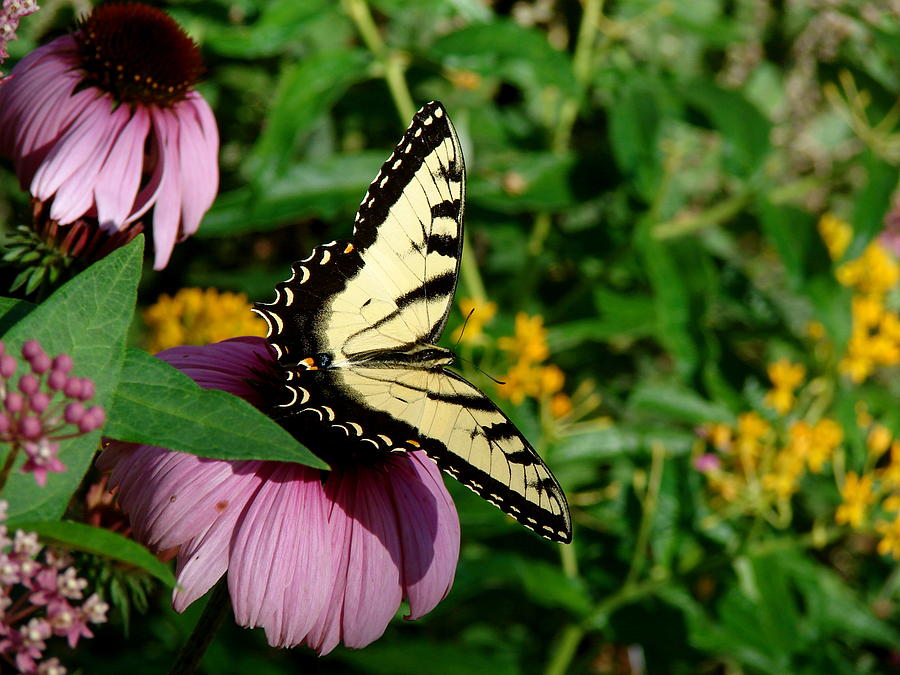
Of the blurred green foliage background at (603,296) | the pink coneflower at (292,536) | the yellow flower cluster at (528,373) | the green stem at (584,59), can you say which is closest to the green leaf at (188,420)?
the pink coneflower at (292,536)

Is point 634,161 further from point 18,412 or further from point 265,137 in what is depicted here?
point 18,412

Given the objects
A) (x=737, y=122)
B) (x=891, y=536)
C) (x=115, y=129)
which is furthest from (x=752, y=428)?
(x=115, y=129)

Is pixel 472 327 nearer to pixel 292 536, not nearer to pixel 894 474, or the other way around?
pixel 894 474

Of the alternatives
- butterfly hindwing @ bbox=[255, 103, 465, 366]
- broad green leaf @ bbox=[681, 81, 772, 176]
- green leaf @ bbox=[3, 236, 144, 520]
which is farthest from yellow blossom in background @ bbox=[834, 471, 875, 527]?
green leaf @ bbox=[3, 236, 144, 520]

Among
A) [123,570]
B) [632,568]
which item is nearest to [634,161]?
[632,568]

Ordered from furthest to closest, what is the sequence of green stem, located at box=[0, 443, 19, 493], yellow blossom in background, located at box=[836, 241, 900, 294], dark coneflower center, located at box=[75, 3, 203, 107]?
1. yellow blossom in background, located at box=[836, 241, 900, 294]
2. dark coneflower center, located at box=[75, 3, 203, 107]
3. green stem, located at box=[0, 443, 19, 493]

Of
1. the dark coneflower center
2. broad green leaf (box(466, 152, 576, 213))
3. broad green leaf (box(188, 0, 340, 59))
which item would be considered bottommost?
broad green leaf (box(466, 152, 576, 213))

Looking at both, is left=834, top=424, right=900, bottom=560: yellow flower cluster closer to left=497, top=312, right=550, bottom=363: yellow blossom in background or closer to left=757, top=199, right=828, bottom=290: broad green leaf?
left=757, top=199, right=828, bottom=290: broad green leaf

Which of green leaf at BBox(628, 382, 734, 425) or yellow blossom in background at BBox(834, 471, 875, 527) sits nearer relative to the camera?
yellow blossom in background at BBox(834, 471, 875, 527)
